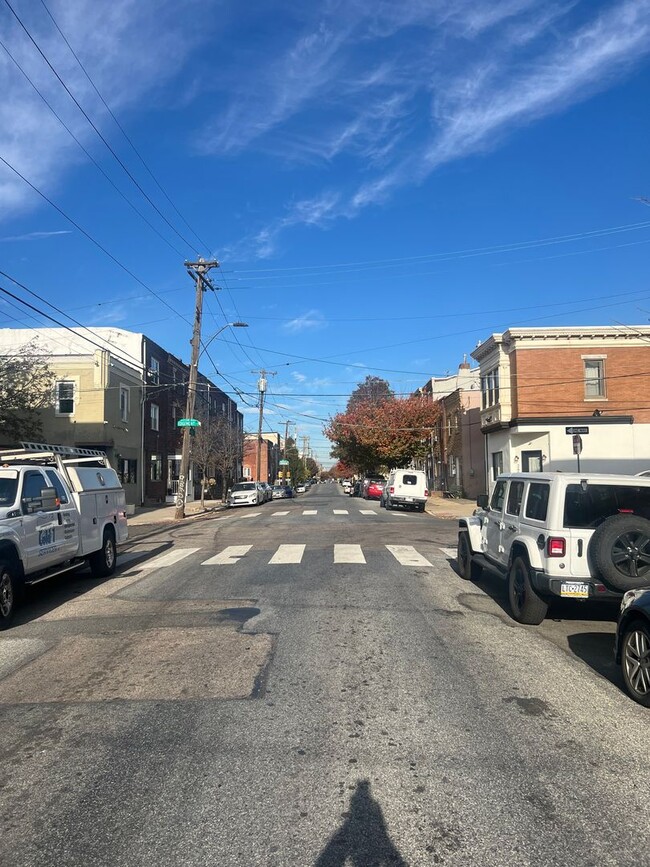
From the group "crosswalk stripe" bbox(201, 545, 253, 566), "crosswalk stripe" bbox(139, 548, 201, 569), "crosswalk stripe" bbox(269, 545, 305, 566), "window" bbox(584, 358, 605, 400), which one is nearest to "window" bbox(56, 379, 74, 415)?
"crosswalk stripe" bbox(139, 548, 201, 569)

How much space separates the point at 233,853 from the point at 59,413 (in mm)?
31485

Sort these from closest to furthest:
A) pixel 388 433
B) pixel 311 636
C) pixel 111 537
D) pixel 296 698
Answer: pixel 296 698 → pixel 311 636 → pixel 111 537 → pixel 388 433

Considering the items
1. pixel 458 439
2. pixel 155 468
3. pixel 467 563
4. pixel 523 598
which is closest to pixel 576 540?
pixel 523 598

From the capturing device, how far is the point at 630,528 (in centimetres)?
679

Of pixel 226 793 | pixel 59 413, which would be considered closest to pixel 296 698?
pixel 226 793

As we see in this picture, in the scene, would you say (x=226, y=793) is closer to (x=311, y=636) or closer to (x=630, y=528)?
(x=311, y=636)

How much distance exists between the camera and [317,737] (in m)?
4.67

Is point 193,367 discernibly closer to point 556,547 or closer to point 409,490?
point 409,490

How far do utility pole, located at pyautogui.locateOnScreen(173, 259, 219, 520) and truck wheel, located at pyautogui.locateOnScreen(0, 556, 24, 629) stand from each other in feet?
64.5

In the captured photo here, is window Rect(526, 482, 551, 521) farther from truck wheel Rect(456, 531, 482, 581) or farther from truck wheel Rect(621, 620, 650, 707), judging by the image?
truck wheel Rect(456, 531, 482, 581)

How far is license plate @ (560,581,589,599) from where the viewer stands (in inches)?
277

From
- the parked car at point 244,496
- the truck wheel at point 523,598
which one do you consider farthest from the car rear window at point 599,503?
the parked car at point 244,496

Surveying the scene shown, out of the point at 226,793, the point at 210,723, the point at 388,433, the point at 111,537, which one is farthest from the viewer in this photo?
the point at 388,433

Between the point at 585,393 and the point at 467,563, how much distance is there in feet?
82.5
